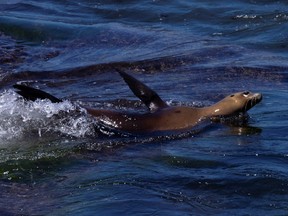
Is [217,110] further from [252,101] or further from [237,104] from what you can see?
[252,101]

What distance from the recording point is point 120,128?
338 inches

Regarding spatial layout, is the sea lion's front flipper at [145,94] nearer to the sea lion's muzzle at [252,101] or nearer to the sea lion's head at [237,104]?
the sea lion's head at [237,104]

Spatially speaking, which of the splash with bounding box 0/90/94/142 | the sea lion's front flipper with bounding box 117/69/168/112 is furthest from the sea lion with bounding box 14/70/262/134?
the splash with bounding box 0/90/94/142

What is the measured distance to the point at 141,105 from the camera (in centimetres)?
980

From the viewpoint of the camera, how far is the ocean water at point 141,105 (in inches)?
266

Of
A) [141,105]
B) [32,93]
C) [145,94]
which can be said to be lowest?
[141,105]

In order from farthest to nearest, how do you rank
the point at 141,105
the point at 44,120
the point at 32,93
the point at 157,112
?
the point at 141,105 → the point at 157,112 → the point at 44,120 → the point at 32,93

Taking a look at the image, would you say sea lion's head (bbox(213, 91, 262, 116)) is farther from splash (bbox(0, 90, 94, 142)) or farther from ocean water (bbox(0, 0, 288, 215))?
splash (bbox(0, 90, 94, 142))

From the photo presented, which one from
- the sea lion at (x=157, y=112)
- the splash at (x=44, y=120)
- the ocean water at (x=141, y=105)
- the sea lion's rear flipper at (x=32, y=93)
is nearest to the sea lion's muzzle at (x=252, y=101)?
the sea lion at (x=157, y=112)

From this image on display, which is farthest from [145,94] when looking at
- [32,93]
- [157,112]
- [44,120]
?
[32,93]

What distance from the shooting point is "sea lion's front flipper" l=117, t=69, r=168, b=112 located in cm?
898

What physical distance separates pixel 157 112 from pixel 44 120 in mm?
1080

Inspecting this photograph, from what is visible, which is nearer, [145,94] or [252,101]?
[145,94]

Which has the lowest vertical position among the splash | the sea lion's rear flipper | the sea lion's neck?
the sea lion's neck
